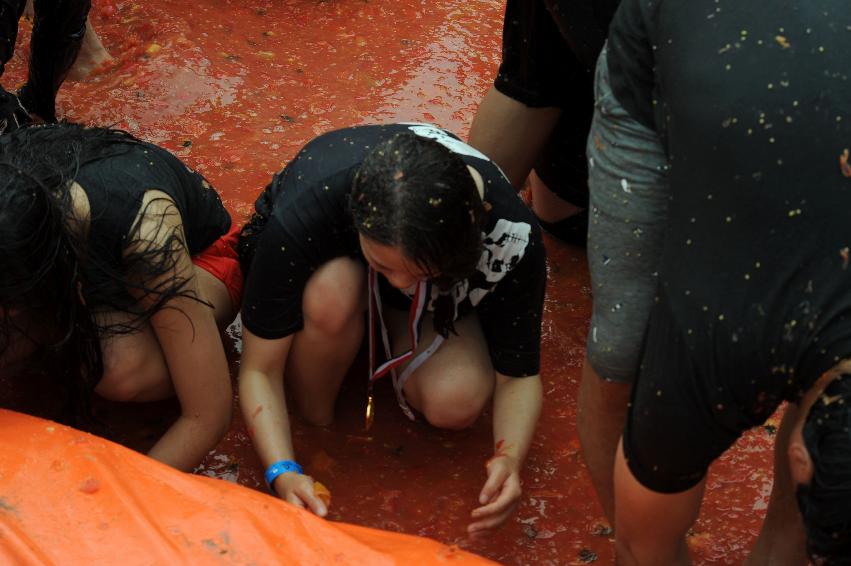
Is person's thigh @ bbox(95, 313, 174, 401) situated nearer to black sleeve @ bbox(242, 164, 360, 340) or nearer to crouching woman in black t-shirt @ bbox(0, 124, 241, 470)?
crouching woman in black t-shirt @ bbox(0, 124, 241, 470)

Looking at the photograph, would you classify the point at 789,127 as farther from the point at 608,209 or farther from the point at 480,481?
the point at 480,481

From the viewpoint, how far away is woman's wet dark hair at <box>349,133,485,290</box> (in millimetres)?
1632

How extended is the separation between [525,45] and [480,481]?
0.97m

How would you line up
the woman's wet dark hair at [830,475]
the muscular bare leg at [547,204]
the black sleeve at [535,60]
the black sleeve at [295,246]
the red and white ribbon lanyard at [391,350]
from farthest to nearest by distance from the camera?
the muscular bare leg at [547,204] < the black sleeve at [535,60] < the red and white ribbon lanyard at [391,350] < the black sleeve at [295,246] < the woman's wet dark hair at [830,475]

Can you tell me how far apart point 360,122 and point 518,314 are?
4.57 feet

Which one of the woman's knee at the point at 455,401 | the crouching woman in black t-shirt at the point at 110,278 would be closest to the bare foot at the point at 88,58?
the crouching woman in black t-shirt at the point at 110,278

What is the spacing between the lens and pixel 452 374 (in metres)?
2.03

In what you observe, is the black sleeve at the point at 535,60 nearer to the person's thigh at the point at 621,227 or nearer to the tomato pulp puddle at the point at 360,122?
the tomato pulp puddle at the point at 360,122

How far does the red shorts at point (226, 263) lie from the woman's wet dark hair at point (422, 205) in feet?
1.75

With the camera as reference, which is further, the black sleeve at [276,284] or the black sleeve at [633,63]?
the black sleeve at [276,284]

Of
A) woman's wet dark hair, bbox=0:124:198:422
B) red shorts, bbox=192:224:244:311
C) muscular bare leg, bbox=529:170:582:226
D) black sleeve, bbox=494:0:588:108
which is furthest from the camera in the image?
muscular bare leg, bbox=529:170:582:226

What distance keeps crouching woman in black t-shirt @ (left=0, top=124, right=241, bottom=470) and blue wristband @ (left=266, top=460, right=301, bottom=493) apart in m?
0.16

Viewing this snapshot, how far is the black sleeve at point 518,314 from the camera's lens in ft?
6.29

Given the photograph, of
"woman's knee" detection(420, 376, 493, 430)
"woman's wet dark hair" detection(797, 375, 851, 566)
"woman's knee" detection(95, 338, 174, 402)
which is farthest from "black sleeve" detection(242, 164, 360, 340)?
"woman's wet dark hair" detection(797, 375, 851, 566)
